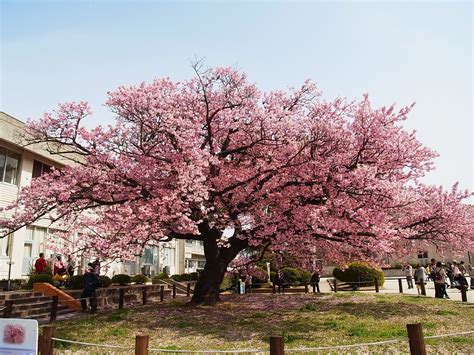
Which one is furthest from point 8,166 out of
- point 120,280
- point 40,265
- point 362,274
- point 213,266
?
point 362,274

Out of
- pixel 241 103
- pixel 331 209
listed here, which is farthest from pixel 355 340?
pixel 241 103

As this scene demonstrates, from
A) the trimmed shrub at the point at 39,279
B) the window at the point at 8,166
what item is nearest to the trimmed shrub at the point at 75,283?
the trimmed shrub at the point at 39,279

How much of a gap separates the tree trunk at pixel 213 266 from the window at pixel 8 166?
14461 millimetres

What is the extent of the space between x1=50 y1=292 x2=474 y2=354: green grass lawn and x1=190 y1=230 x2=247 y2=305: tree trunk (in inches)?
26.1

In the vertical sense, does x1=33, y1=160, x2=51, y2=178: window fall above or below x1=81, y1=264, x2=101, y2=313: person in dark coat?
above

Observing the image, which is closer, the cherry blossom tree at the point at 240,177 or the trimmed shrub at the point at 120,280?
the cherry blossom tree at the point at 240,177

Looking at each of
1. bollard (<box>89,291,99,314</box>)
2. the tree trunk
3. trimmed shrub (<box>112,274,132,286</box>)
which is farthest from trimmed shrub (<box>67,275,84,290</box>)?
the tree trunk

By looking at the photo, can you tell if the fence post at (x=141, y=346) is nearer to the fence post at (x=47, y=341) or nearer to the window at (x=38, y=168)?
the fence post at (x=47, y=341)

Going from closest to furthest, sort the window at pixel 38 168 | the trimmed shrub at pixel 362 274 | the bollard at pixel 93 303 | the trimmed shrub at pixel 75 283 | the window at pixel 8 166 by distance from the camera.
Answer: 1. the bollard at pixel 93 303
2. the trimmed shrub at pixel 75 283
3. the window at pixel 8 166
4. the window at pixel 38 168
5. the trimmed shrub at pixel 362 274

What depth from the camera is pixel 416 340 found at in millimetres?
6566

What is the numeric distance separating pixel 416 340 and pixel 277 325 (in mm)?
6789

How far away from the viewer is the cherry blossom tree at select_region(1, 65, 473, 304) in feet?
46.1

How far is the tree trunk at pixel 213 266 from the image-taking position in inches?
663

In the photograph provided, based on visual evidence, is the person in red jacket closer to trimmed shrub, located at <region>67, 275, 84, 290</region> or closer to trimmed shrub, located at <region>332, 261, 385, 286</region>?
trimmed shrub, located at <region>67, 275, 84, 290</region>
